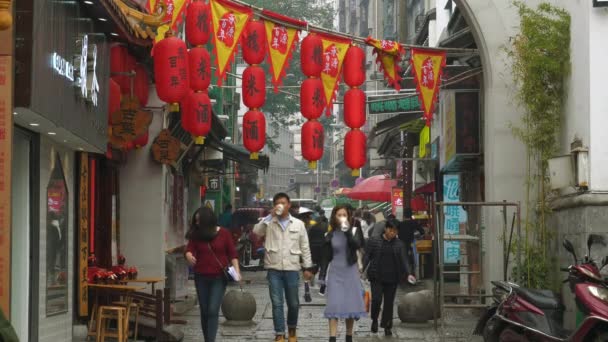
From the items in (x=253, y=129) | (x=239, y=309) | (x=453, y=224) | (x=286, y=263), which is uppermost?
(x=253, y=129)

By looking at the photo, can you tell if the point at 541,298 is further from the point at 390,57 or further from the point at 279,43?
the point at 390,57

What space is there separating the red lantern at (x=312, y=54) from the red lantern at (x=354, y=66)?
51 cm

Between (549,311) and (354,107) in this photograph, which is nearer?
(549,311)

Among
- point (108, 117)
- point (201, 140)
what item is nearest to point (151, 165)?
point (201, 140)

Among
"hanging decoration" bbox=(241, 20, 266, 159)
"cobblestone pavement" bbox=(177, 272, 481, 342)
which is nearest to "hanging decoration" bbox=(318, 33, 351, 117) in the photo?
"hanging decoration" bbox=(241, 20, 266, 159)

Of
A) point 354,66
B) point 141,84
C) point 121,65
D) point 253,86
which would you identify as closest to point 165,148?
point 141,84

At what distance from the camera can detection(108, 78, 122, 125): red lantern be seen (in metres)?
15.6

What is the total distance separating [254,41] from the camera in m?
18.6

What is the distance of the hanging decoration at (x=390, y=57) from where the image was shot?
63.5ft

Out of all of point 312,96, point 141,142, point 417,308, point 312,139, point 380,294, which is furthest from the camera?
point 312,139

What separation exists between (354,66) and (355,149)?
182cm

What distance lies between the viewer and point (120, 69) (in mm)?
16266

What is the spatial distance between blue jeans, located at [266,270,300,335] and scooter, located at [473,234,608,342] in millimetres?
2356

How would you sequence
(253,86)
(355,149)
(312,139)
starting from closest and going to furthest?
(253,86)
(312,139)
(355,149)
